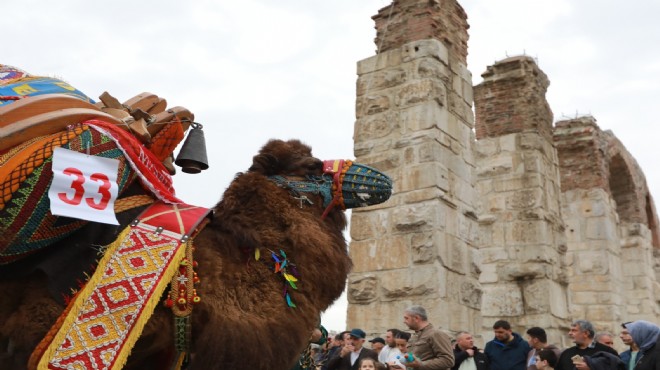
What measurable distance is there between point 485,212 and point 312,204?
9454 millimetres

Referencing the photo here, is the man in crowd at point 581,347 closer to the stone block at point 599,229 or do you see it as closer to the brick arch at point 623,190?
the stone block at point 599,229

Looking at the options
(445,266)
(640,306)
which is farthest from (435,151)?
(640,306)

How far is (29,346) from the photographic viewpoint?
7.95 feet

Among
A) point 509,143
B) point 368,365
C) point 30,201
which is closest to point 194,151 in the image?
point 30,201

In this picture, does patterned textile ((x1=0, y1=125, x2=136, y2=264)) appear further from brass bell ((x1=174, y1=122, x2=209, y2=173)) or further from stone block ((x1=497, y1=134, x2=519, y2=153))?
stone block ((x1=497, y1=134, x2=519, y2=153))

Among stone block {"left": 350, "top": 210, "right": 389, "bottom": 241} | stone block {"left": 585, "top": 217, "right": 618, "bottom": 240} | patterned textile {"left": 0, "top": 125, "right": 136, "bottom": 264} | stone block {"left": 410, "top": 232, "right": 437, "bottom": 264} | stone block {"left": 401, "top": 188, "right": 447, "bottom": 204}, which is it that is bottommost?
patterned textile {"left": 0, "top": 125, "right": 136, "bottom": 264}

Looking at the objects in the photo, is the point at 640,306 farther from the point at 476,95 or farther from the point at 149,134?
the point at 149,134

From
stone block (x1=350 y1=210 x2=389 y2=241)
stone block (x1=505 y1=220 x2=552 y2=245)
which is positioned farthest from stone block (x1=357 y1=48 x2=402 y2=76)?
stone block (x1=505 y1=220 x2=552 y2=245)

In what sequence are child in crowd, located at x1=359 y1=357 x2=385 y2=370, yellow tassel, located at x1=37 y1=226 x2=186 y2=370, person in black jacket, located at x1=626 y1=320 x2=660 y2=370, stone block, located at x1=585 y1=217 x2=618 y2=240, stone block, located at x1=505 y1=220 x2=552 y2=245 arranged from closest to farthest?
yellow tassel, located at x1=37 y1=226 x2=186 y2=370 → person in black jacket, located at x1=626 y1=320 x2=660 y2=370 → child in crowd, located at x1=359 y1=357 x2=385 y2=370 → stone block, located at x1=505 y1=220 x2=552 y2=245 → stone block, located at x1=585 y1=217 x2=618 y2=240

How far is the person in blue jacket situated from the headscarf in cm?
124

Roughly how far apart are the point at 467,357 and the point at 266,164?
14.3ft

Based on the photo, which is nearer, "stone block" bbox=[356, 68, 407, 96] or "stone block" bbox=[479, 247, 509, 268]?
"stone block" bbox=[356, 68, 407, 96]

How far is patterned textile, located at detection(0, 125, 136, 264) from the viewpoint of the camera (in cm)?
248

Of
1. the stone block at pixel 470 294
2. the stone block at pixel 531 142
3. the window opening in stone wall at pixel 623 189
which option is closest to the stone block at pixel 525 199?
the stone block at pixel 531 142
